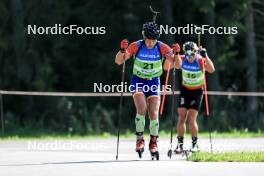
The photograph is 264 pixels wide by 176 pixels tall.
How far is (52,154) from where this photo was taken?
1597cm

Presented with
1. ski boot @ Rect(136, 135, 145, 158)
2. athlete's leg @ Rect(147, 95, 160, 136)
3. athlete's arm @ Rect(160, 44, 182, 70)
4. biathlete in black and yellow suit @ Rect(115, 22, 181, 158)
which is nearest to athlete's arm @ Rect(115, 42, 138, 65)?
biathlete in black and yellow suit @ Rect(115, 22, 181, 158)

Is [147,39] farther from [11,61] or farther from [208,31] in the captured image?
[11,61]

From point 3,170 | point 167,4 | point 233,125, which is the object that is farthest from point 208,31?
point 3,170

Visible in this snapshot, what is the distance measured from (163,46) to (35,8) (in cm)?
2024

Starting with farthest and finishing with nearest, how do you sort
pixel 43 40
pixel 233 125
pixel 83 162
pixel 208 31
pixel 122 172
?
pixel 43 40 < pixel 208 31 < pixel 233 125 < pixel 83 162 < pixel 122 172

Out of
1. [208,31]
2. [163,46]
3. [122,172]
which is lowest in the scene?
[122,172]

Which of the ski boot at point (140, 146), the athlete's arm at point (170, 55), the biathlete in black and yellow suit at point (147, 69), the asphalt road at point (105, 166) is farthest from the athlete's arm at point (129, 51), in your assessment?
the asphalt road at point (105, 166)

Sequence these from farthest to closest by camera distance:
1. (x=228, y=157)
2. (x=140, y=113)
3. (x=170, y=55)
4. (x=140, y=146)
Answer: (x=170, y=55) → (x=140, y=113) → (x=140, y=146) → (x=228, y=157)

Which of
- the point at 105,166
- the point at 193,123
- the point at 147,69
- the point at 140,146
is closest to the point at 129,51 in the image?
the point at 147,69

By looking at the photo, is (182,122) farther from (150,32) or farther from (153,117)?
(150,32)

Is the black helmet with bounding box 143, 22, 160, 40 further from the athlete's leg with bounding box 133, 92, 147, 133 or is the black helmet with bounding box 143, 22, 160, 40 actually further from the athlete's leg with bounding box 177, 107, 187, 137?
the athlete's leg with bounding box 177, 107, 187, 137

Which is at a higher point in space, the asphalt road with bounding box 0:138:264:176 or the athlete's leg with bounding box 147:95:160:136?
the athlete's leg with bounding box 147:95:160:136

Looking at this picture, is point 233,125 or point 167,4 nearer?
point 233,125

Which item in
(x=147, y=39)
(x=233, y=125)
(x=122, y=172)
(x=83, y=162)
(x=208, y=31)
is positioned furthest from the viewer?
(x=208, y=31)
